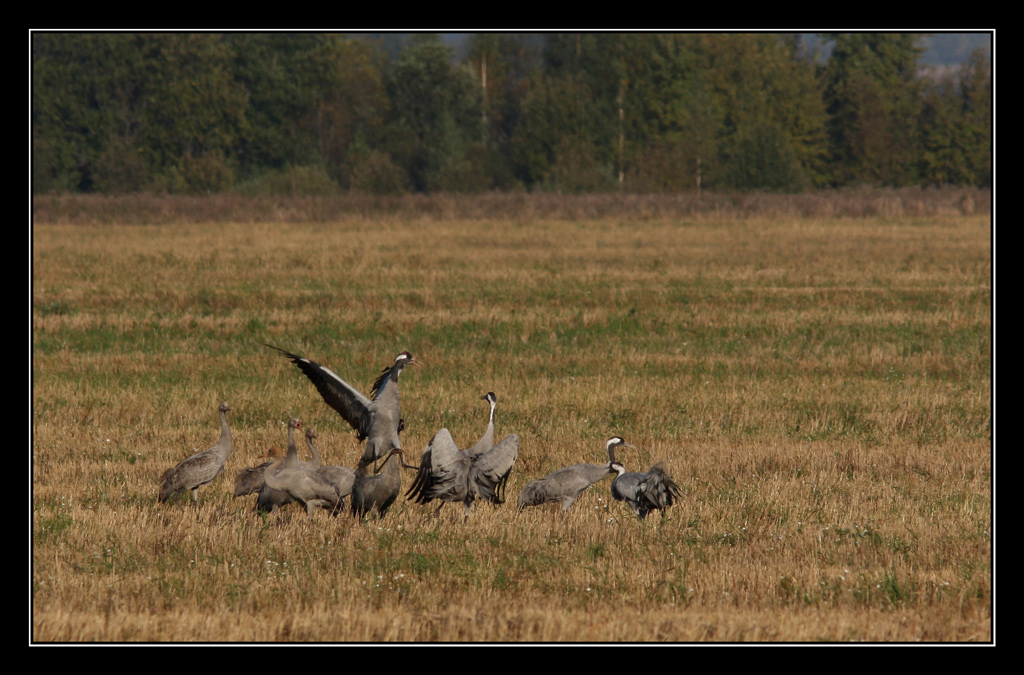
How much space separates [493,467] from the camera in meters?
8.69

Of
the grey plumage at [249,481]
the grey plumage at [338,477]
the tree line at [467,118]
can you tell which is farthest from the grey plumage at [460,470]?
the tree line at [467,118]

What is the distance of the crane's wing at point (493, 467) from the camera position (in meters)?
8.68

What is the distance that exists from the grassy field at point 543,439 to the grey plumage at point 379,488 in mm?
220

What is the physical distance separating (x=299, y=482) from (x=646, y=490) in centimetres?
251

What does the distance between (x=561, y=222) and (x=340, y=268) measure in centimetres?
1617

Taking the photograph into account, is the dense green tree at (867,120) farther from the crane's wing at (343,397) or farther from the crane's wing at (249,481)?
the crane's wing at (249,481)

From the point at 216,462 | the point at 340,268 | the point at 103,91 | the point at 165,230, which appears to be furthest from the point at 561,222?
the point at 103,91

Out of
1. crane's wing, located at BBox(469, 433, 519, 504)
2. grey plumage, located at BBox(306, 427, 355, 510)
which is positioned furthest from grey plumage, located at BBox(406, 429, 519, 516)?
grey plumage, located at BBox(306, 427, 355, 510)

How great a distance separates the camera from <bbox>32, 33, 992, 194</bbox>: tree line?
66.8 metres

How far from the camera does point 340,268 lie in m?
26.5

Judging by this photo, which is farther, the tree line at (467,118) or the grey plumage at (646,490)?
the tree line at (467,118)

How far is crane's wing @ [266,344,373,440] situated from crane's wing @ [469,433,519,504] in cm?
101

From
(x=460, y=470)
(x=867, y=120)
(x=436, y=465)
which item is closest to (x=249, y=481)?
(x=436, y=465)

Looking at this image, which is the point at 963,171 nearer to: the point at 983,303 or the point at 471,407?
the point at 983,303
